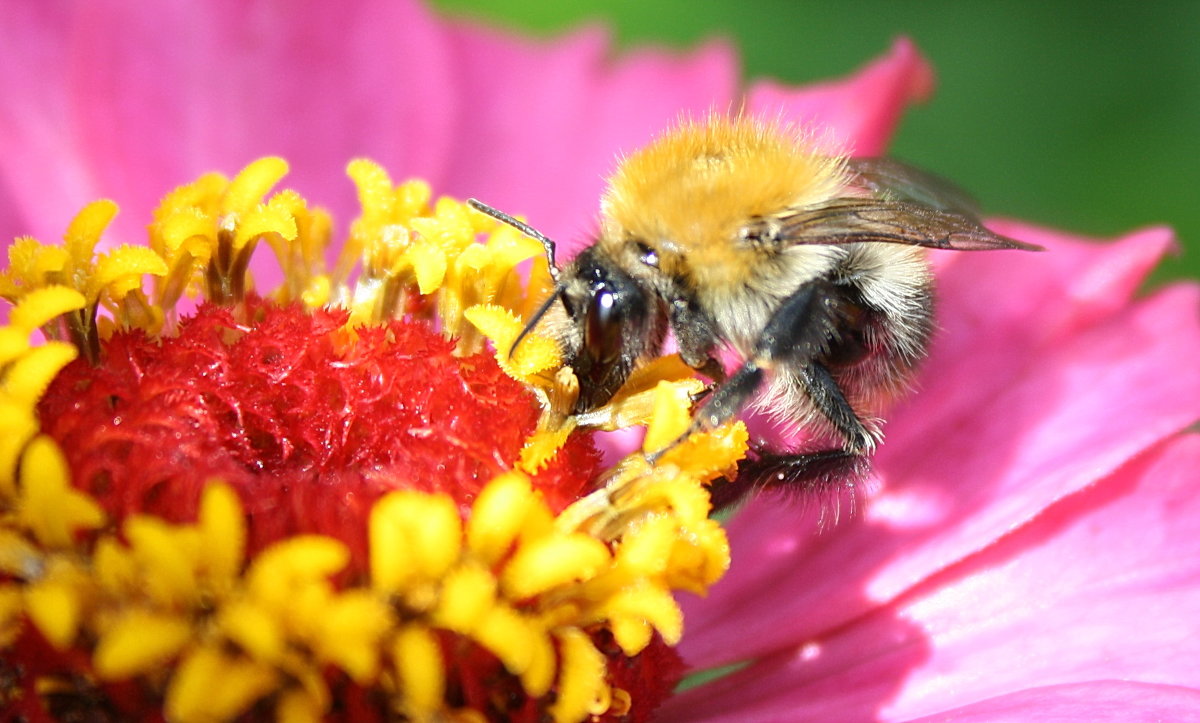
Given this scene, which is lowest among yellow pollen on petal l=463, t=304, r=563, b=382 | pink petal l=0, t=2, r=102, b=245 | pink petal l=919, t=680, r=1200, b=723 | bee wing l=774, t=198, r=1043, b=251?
pink petal l=919, t=680, r=1200, b=723

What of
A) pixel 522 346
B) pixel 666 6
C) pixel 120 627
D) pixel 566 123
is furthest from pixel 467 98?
pixel 120 627

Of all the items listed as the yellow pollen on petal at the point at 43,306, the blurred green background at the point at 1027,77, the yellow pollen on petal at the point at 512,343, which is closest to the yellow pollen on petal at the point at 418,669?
the yellow pollen on petal at the point at 512,343

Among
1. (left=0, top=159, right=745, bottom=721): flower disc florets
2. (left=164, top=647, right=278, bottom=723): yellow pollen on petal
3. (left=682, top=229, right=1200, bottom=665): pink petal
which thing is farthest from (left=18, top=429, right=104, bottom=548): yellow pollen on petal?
(left=682, top=229, right=1200, bottom=665): pink petal

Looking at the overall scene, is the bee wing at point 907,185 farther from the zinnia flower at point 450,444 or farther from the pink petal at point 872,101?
the pink petal at point 872,101

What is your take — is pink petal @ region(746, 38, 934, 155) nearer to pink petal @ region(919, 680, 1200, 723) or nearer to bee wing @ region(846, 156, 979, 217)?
bee wing @ region(846, 156, 979, 217)

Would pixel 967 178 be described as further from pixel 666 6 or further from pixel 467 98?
pixel 467 98

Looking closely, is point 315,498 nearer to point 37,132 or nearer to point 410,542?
point 410,542
